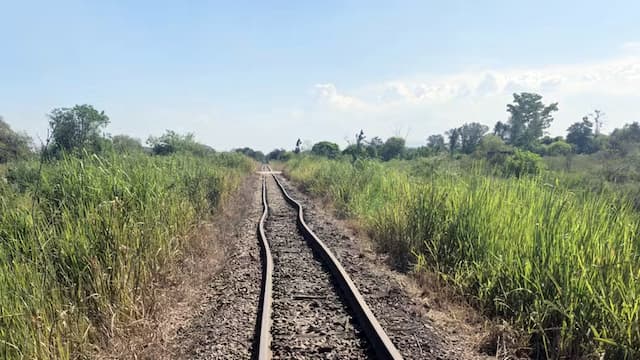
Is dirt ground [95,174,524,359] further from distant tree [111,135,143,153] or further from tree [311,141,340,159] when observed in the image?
tree [311,141,340,159]

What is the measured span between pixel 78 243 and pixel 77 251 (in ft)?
0.31

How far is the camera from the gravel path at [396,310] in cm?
429

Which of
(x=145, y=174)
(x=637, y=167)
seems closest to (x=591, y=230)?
(x=145, y=174)

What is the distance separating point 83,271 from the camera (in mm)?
4492

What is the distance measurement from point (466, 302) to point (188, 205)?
6.17 m

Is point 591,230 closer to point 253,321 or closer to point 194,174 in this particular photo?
point 253,321

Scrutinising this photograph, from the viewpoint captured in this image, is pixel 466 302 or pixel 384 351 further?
pixel 466 302

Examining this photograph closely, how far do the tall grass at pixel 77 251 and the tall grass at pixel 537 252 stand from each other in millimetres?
4215

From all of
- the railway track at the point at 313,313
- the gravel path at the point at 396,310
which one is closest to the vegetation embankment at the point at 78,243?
the railway track at the point at 313,313

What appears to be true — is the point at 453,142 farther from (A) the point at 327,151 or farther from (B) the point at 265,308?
(A) the point at 327,151

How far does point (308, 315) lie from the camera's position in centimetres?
515

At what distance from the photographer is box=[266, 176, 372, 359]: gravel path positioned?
4242 mm

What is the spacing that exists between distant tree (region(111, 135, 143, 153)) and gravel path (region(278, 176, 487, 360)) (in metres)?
4.54

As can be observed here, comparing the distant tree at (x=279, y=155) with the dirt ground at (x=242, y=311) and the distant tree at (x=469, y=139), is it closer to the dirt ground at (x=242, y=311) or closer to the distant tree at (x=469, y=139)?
the distant tree at (x=469, y=139)
